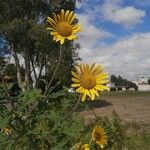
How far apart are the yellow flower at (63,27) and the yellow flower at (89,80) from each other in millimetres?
256

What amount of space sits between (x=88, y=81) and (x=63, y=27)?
0.49 meters

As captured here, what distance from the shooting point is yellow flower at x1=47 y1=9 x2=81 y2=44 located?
3.84 m

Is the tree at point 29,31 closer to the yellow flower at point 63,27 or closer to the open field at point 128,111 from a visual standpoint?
the open field at point 128,111

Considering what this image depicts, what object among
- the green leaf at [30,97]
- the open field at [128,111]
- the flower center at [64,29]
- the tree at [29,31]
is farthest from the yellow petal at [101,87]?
the tree at [29,31]

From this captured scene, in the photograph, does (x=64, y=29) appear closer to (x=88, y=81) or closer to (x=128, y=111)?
(x=88, y=81)

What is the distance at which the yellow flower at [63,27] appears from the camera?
12.6 ft

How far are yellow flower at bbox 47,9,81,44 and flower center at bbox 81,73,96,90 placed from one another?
30 cm

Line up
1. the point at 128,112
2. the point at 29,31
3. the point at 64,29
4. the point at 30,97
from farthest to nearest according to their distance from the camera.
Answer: the point at 29,31
the point at 128,112
the point at 30,97
the point at 64,29

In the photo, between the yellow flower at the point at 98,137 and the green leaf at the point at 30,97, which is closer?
the green leaf at the point at 30,97

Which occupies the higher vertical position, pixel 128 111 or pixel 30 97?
pixel 128 111

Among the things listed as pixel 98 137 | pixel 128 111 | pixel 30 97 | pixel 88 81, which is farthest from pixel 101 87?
pixel 128 111

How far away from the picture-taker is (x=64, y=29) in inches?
153

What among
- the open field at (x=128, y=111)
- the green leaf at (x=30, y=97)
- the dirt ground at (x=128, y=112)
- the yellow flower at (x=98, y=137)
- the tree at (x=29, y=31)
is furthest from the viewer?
the tree at (x=29, y=31)

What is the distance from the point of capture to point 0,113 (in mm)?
4438
